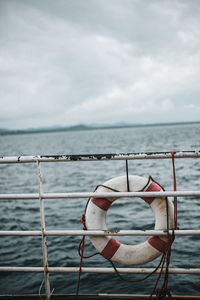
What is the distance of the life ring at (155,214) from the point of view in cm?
204

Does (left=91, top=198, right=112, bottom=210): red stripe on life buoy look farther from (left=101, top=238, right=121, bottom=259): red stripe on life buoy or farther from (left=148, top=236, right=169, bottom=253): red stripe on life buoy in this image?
(left=148, top=236, right=169, bottom=253): red stripe on life buoy

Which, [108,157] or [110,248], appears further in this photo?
[110,248]

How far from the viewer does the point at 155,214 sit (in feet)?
6.74

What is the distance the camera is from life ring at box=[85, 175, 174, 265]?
2037 mm

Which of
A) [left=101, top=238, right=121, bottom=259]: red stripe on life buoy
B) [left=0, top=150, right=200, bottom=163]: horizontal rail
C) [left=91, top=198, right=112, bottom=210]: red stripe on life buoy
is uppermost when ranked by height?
[left=0, top=150, right=200, bottom=163]: horizontal rail

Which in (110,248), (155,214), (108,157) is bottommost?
(110,248)

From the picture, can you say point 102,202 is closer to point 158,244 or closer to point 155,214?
point 155,214

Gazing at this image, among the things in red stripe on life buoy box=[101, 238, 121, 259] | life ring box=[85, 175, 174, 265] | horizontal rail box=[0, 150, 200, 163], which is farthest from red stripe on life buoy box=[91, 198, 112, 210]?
horizontal rail box=[0, 150, 200, 163]

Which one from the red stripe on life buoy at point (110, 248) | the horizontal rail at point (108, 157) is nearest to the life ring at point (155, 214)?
the red stripe on life buoy at point (110, 248)

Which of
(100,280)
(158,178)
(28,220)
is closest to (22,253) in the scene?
(100,280)

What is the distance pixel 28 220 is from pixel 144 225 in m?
3.12

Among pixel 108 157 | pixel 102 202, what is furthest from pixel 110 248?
pixel 108 157

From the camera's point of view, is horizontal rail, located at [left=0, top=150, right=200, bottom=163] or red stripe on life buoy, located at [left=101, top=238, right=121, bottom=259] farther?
red stripe on life buoy, located at [left=101, top=238, right=121, bottom=259]

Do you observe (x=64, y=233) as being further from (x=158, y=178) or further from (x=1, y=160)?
(x=158, y=178)
